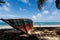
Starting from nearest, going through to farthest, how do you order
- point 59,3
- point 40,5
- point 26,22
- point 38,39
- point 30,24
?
1. point 38,39
2. point 59,3
3. point 40,5
4. point 26,22
5. point 30,24

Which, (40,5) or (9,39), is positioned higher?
(40,5)

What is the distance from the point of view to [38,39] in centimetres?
977

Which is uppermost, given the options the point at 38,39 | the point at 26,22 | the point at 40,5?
the point at 40,5

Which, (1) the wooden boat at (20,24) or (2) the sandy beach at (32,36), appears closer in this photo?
(2) the sandy beach at (32,36)

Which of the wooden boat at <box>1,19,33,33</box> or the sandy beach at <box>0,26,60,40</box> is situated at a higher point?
the wooden boat at <box>1,19,33,33</box>

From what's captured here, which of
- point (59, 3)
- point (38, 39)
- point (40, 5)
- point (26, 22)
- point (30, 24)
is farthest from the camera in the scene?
point (30, 24)

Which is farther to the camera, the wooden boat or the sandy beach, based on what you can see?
the wooden boat

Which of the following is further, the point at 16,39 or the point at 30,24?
the point at 30,24

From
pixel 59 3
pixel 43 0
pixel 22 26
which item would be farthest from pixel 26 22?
pixel 59 3

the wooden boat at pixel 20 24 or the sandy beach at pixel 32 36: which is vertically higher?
the wooden boat at pixel 20 24

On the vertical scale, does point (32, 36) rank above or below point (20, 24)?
below

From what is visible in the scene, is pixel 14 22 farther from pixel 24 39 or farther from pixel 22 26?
pixel 24 39

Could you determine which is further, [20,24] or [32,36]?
[20,24]

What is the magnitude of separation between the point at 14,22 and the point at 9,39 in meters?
1.65
